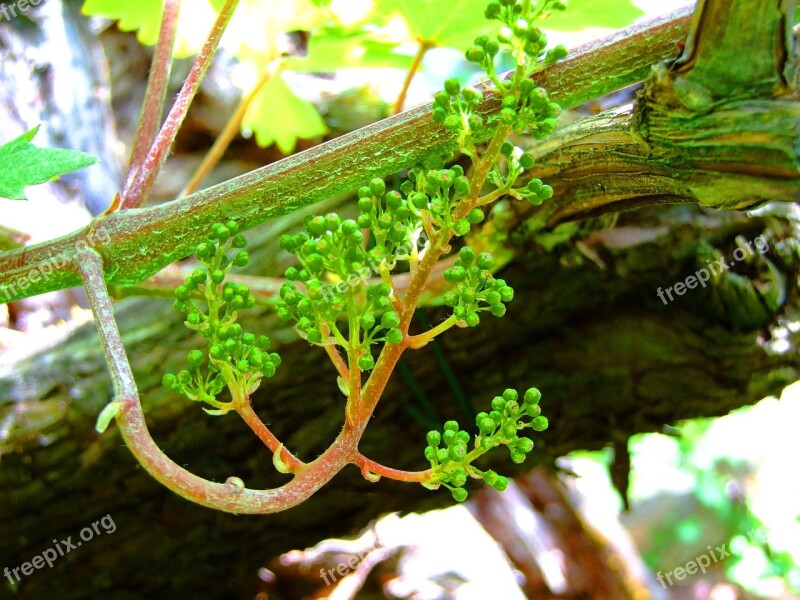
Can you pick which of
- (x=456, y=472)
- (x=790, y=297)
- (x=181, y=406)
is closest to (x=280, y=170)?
(x=456, y=472)

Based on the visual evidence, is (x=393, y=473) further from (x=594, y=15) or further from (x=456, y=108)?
(x=594, y=15)

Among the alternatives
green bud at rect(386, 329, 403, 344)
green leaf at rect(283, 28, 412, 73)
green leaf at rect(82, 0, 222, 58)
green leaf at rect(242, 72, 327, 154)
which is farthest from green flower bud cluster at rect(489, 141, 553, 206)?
green leaf at rect(242, 72, 327, 154)

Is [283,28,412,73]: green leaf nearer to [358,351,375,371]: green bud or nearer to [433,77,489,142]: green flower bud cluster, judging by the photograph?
[433,77,489,142]: green flower bud cluster

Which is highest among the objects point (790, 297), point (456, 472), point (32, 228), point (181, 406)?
point (32, 228)

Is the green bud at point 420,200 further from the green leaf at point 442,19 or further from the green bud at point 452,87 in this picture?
the green leaf at point 442,19

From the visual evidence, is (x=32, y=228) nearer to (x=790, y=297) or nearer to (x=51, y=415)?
(x=51, y=415)
